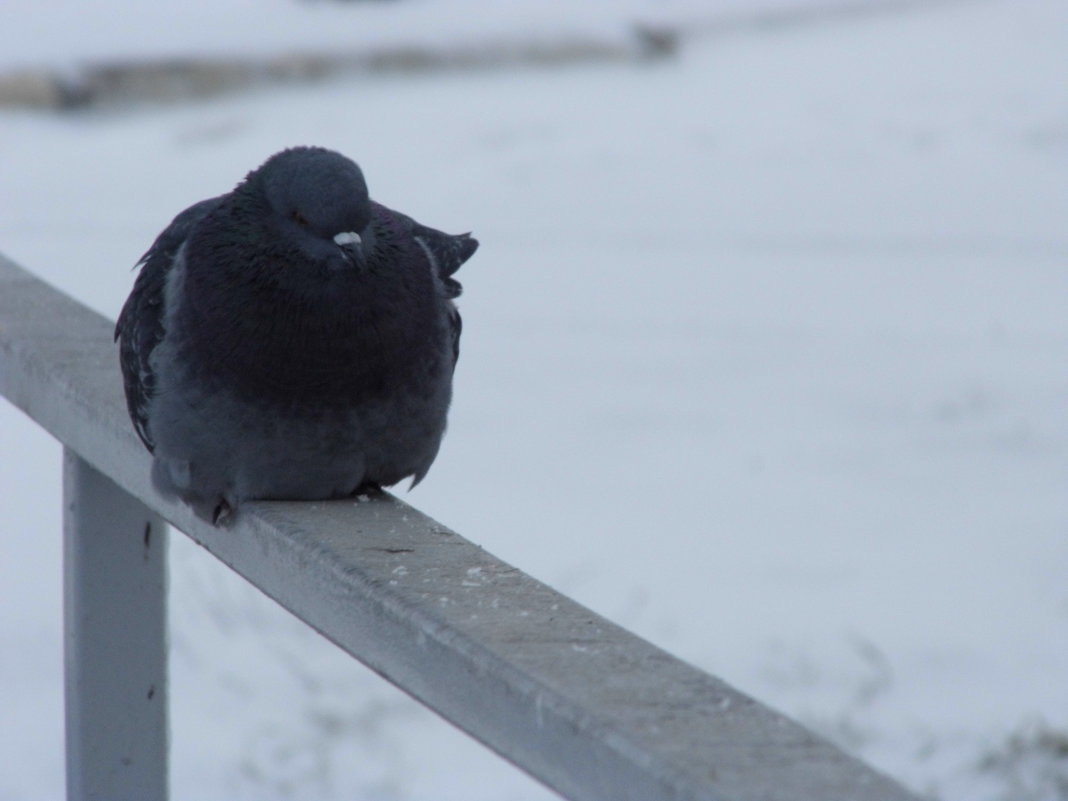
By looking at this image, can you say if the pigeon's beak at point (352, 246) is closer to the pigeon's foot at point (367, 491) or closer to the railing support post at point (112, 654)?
the pigeon's foot at point (367, 491)

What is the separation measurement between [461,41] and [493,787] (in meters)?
8.06

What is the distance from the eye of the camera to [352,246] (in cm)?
226

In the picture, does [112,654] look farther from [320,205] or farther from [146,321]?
[320,205]

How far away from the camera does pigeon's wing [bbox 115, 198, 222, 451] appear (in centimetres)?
236

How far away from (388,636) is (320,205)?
28.1 inches

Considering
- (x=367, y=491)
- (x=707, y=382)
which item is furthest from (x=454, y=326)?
(x=707, y=382)

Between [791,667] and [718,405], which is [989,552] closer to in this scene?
[791,667]

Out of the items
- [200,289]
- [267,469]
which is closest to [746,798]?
[267,469]

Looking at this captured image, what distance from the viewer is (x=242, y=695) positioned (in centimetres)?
418

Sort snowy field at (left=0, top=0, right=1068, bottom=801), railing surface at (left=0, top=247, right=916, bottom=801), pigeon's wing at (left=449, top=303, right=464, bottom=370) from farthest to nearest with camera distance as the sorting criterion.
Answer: snowy field at (left=0, top=0, right=1068, bottom=801), pigeon's wing at (left=449, top=303, right=464, bottom=370), railing surface at (left=0, top=247, right=916, bottom=801)

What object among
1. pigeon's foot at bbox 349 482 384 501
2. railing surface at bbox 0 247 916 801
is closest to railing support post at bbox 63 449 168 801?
railing surface at bbox 0 247 916 801

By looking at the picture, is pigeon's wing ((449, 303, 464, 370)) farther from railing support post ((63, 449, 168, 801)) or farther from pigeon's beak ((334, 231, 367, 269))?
railing support post ((63, 449, 168, 801))

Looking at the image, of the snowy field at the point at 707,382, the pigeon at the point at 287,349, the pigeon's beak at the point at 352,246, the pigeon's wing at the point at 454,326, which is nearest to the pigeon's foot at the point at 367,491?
the pigeon at the point at 287,349

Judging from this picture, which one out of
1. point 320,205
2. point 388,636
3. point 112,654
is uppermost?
point 320,205
